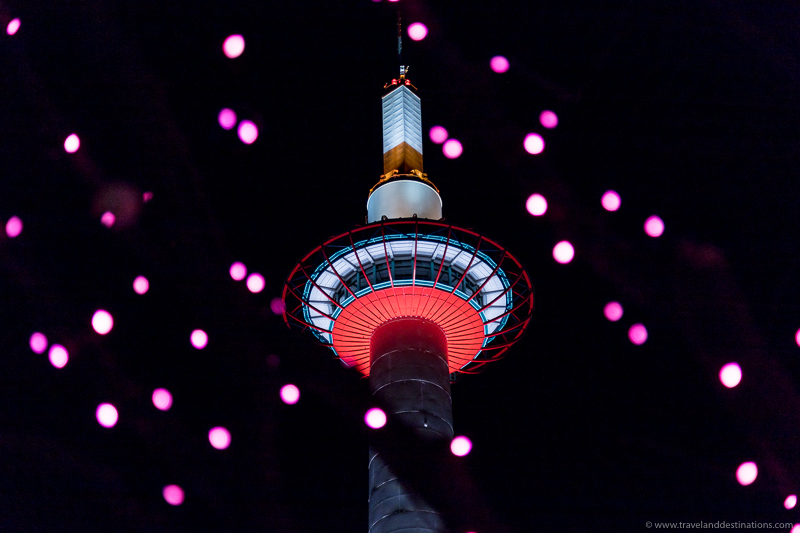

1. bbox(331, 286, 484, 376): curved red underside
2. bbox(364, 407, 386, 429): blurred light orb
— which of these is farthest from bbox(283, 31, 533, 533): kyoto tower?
bbox(364, 407, 386, 429): blurred light orb

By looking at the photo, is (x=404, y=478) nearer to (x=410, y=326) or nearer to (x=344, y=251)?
(x=410, y=326)

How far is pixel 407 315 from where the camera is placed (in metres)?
19.8

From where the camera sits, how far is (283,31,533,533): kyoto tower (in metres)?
18.4

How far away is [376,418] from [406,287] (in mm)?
3370

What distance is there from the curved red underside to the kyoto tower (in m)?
0.02

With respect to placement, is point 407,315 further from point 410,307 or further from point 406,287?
point 406,287

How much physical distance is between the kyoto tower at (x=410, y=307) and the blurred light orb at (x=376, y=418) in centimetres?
15

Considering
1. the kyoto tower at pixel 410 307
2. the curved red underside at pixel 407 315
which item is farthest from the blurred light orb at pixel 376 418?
the curved red underside at pixel 407 315

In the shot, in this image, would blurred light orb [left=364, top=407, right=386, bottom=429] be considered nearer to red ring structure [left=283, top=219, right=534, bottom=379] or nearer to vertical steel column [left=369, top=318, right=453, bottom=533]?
vertical steel column [left=369, top=318, right=453, bottom=533]

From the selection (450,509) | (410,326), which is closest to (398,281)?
(410,326)

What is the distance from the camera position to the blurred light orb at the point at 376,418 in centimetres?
1805

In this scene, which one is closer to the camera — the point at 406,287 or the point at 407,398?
the point at 407,398

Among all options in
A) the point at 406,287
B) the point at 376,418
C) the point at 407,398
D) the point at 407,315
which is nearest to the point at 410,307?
the point at 407,315

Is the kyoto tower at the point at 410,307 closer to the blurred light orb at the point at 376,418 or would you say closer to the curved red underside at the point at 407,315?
the curved red underside at the point at 407,315
